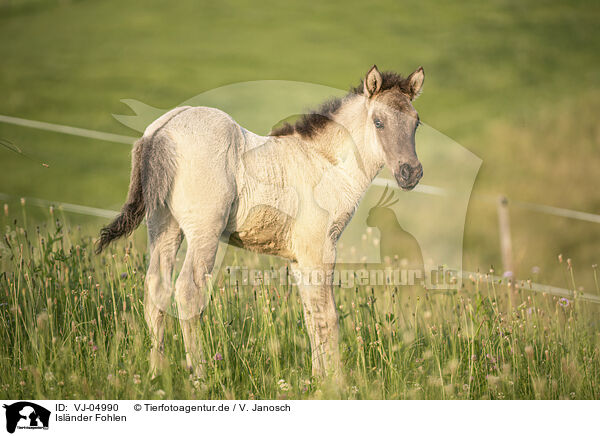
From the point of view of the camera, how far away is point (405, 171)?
11.7 ft

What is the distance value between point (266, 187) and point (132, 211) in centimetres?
80

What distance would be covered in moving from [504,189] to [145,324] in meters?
7.31

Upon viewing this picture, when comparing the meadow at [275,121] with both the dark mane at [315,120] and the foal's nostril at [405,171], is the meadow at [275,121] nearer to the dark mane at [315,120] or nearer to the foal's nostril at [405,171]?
the dark mane at [315,120]

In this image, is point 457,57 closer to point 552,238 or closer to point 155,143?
point 552,238

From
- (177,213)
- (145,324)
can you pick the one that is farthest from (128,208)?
(145,324)

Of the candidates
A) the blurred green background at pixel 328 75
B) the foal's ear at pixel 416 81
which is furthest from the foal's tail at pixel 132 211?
the blurred green background at pixel 328 75

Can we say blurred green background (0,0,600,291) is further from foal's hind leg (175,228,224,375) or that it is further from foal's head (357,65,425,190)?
foal's hind leg (175,228,224,375)

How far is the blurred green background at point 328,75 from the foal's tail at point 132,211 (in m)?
5.66

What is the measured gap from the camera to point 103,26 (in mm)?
9703

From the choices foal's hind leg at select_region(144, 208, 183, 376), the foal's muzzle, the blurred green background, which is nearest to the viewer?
the foal's muzzle

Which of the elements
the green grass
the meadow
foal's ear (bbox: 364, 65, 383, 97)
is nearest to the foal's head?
foal's ear (bbox: 364, 65, 383, 97)

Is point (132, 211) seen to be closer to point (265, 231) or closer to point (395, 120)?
point (265, 231)
